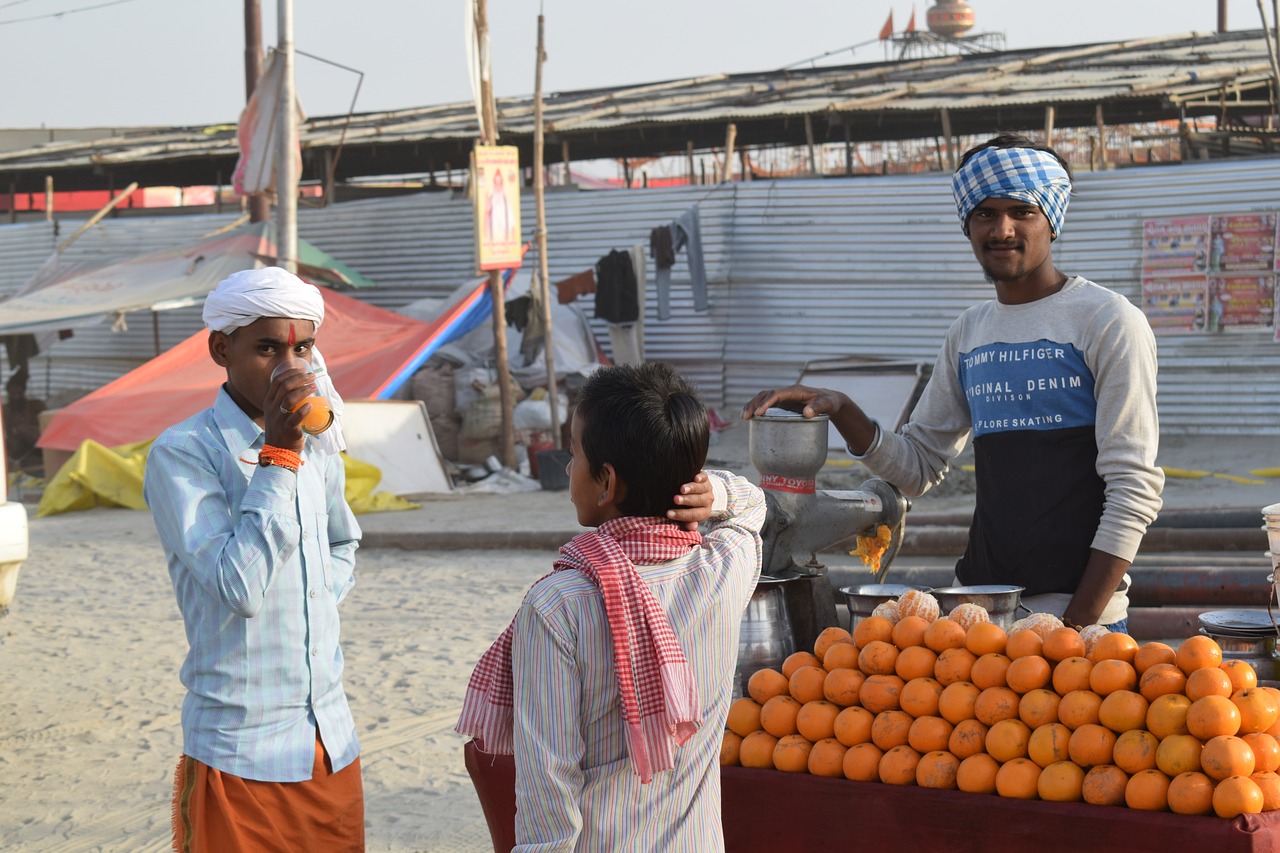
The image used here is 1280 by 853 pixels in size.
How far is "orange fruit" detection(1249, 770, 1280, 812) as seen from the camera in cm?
212

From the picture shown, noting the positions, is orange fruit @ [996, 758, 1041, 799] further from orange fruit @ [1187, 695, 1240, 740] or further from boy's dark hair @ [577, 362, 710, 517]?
boy's dark hair @ [577, 362, 710, 517]

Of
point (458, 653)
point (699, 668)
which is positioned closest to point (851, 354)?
point (458, 653)

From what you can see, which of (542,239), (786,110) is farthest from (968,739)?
(786,110)

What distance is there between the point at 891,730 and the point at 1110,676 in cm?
40

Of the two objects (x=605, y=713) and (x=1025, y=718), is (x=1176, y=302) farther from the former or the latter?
(x=605, y=713)

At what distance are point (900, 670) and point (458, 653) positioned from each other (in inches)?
166

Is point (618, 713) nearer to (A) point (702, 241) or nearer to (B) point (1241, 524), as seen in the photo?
(B) point (1241, 524)

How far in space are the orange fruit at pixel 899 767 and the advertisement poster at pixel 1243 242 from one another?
12.2m

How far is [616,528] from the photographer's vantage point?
1855 millimetres

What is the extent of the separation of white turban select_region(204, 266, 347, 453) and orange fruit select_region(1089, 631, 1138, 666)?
141 centimetres

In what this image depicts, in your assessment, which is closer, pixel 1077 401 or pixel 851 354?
pixel 1077 401

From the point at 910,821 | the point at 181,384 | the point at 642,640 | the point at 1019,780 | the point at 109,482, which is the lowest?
the point at 109,482

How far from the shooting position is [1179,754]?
2.12 m

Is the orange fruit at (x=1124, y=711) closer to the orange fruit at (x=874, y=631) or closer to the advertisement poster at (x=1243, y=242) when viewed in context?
the orange fruit at (x=874, y=631)
